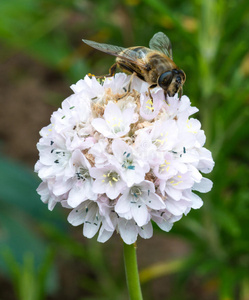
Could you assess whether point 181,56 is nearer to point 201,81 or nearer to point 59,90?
point 201,81

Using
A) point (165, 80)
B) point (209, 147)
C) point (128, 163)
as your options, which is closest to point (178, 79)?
point (165, 80)

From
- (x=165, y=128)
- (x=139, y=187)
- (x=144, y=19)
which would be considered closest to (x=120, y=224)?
(x=139, y=187)

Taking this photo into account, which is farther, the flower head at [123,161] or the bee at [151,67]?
the bee at [151,67]

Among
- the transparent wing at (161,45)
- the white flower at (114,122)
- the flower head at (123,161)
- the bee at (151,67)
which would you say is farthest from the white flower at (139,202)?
the transparent wing at (161,45)

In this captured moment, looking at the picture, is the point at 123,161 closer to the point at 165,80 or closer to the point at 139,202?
the point at 139,202

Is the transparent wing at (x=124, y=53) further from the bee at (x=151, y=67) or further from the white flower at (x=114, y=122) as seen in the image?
the white flower at (x=114, y=122)
